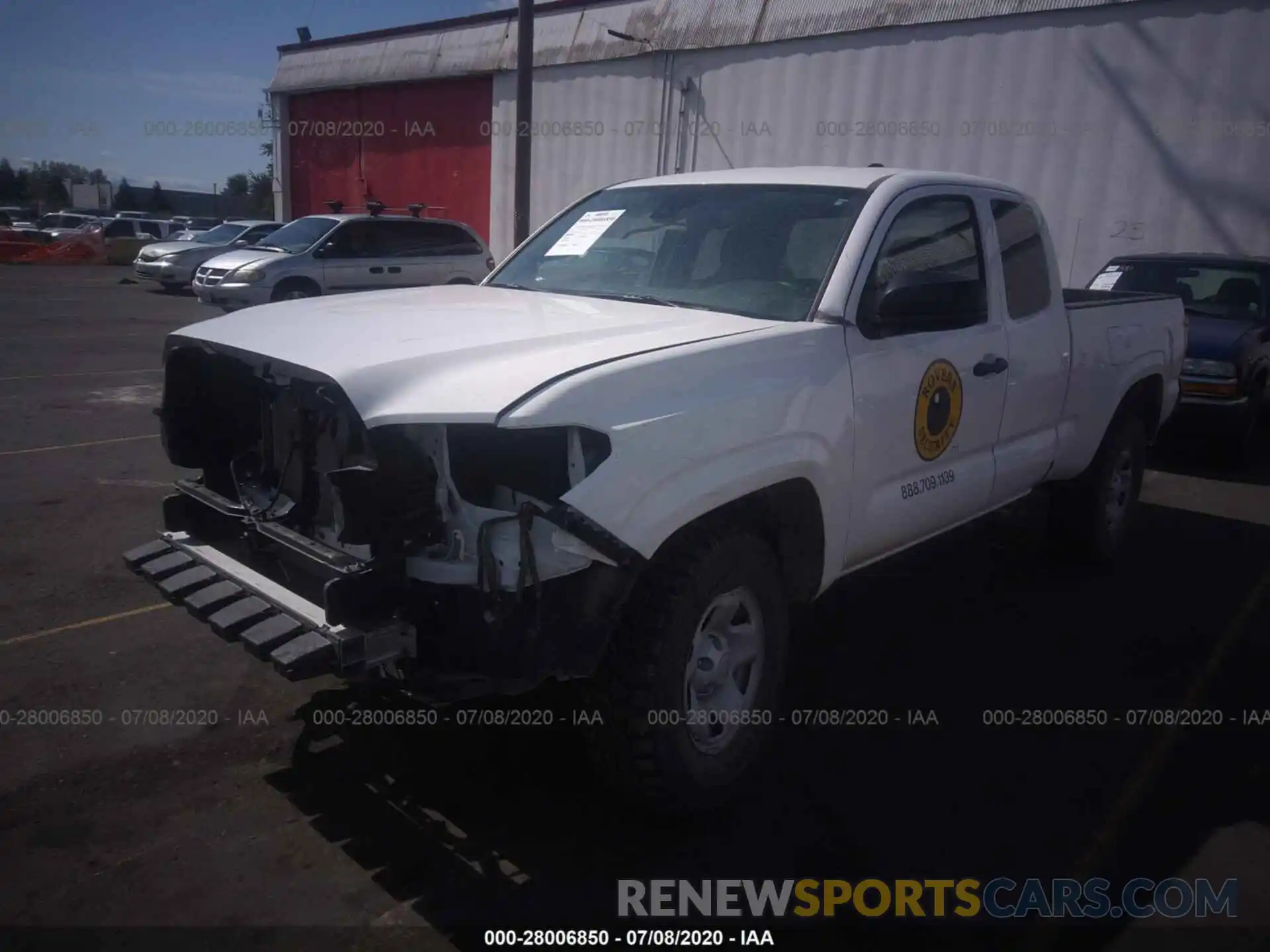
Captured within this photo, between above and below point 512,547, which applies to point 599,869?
below

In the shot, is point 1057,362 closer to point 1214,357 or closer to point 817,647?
point 817,647

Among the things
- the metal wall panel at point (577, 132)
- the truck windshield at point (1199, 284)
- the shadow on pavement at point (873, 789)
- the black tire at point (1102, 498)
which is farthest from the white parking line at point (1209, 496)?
the metal wall panel at point (577, 132)

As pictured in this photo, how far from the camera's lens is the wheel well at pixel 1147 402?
5754 mm

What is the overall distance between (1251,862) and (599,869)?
2028mm

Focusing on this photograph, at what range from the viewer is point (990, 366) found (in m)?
4.25

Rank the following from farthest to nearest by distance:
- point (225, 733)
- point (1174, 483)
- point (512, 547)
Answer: point (1174, 483) < point (225, 733) < point (512, 547)

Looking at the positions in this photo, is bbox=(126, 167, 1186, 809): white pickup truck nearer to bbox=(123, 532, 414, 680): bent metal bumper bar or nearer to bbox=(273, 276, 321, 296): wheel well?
bbox=(123, 532, 414, 680): bent metal bumper bar

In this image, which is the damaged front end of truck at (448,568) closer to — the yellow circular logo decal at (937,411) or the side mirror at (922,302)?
the side mirror at (922,302)

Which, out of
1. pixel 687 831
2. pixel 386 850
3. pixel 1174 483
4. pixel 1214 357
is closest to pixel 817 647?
pixel 687 831

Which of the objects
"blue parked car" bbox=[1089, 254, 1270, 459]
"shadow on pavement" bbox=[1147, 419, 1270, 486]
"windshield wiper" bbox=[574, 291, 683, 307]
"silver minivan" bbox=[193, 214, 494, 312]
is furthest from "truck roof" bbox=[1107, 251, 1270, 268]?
"silver minivan" bbox=[193, 214, 494, 312]

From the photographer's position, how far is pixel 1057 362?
16.0ft

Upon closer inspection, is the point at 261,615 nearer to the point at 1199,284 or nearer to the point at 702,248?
the point at 702,248

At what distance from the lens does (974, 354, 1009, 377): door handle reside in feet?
13.8

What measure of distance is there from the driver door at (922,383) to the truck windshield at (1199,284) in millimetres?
5947
